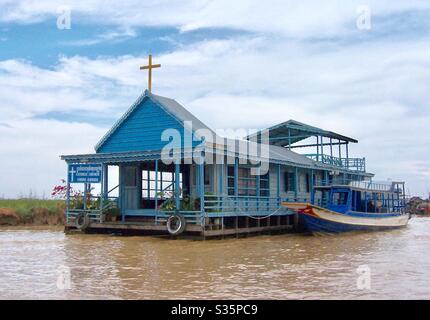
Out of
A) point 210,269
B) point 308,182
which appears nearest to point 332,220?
point 308,182

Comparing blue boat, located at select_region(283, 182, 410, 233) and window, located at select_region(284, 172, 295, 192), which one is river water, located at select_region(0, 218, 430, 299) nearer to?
blue boat, located at select_region(283, 182, 410, 233)

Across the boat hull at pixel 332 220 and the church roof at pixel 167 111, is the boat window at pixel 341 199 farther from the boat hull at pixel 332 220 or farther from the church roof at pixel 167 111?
the church roof at pixel 167 111

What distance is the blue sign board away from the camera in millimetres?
22156

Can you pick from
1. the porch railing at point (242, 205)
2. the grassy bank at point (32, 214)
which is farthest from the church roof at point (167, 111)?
the grassy bank at point (32, 214)

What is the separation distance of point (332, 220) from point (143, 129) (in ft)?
31.8

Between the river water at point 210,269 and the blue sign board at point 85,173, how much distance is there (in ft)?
11.4

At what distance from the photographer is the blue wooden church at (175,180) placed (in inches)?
782

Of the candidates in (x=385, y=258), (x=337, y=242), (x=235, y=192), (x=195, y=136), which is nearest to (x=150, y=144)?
(x=195, y=136)

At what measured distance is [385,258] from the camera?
1502cm

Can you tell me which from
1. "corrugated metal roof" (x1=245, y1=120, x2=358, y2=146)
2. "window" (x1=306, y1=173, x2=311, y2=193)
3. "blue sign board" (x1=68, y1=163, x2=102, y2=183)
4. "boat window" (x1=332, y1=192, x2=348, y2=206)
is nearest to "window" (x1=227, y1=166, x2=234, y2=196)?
"blue sign board" (x1=68, y1=163, x2=102, y2=183)

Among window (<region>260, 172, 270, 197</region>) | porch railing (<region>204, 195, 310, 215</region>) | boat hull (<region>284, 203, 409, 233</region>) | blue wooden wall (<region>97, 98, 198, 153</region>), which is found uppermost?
blue wooden wall (<region>97, 98, 198, 153</region>)

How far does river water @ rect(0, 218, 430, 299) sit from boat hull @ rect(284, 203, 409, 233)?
11.2 ft

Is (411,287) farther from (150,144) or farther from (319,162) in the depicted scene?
(319,162)

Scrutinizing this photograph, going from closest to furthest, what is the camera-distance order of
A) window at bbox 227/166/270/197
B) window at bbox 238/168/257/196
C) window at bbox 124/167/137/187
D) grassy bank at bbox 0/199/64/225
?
window at bbox 227/166/270/197
window at bbox 238/168/257/196
window at bbox 124/167/137/187
grassy bank at bbox 0/199/64/225
